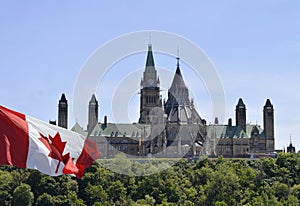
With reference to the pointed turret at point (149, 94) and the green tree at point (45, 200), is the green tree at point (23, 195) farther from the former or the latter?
the pointed turret at point (149, 94)

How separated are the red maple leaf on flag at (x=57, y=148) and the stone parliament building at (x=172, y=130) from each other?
12558cm

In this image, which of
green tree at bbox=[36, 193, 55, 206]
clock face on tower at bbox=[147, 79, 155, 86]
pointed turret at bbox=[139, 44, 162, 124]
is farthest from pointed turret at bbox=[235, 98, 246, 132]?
green tree at bbox=[36, 193, 55, 206]

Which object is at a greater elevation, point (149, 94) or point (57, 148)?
point (149, 94)

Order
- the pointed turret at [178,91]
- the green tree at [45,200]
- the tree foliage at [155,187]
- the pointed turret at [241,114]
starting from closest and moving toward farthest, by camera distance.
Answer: the tree foliage at [155,187] → the green tree at [45,200] → the pointed turret at [178,91] → the pointed turret at [241,114]

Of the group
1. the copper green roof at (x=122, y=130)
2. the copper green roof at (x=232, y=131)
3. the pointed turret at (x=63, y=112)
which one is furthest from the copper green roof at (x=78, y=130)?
the copper green roof at (x=232, y=131)

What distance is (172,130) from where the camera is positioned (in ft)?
516

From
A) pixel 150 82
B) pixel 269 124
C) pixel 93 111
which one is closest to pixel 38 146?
pixel 93 111

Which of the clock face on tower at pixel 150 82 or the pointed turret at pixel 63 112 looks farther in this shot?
the clock face on tower at pixel 150 82

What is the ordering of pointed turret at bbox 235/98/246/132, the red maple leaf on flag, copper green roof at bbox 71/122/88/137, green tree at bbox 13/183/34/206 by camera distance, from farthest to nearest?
pointed turret at bbox 235/98/246/132
copper green roof at bbox 71/122/88/137
green tree at bbox 13/183/34/206
the red maple leaf on flag

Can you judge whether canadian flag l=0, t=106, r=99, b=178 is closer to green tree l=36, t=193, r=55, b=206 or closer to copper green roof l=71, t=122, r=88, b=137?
green tree l=36, t=193, r=55, b=206

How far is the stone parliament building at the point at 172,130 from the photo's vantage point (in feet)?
511

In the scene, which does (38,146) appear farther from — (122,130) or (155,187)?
(122,130)

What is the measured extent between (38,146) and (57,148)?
1.01m

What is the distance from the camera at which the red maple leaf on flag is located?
24.5 metres
